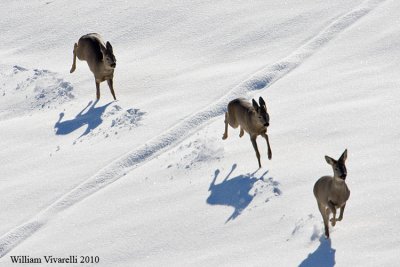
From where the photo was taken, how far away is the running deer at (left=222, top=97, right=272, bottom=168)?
16.2m

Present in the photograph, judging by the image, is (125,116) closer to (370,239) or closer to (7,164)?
(7,164)

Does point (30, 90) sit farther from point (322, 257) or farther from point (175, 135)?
point (322, 257)

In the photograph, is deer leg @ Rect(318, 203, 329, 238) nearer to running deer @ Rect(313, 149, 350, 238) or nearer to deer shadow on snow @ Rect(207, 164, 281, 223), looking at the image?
running deer @ Rect(313, 149, 350, 238)

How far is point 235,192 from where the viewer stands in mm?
15977

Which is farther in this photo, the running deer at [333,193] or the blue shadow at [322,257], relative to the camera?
the running deer at [333,193]

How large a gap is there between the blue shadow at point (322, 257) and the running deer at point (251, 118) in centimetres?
312

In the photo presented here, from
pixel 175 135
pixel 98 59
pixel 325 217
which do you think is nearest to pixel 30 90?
pixel 98 59

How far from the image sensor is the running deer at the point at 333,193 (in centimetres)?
1370

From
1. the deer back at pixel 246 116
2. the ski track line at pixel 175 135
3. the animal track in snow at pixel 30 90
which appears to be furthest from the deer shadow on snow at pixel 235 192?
A: the animal track in snow at pixel 30 90

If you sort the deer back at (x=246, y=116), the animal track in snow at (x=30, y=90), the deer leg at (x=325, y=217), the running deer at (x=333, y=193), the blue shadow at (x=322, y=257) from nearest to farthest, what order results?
the blue shadow at (x=322, y=257) < the running deer at (x=333, y=193) < the deer leg at (x=325, y=217) < the deer back at (x=246, y=116) < the animal track in snow at (x=30, y=90)

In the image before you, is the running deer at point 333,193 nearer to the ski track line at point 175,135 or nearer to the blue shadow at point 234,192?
the blue shadow at point 234,192

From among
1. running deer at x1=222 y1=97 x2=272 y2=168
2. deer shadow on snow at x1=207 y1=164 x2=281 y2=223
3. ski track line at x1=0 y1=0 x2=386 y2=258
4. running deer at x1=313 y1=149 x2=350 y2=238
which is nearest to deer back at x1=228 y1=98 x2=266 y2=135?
running deer at x1=222 y1=97 x2=272 y2=168

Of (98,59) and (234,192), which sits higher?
(98,59)

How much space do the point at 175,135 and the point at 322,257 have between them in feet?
19.7
